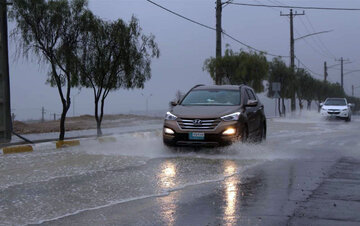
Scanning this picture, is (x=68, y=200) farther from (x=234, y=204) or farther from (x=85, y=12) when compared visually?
(x=85, y=12)

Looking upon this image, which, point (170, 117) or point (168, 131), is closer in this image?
point (168, 131)

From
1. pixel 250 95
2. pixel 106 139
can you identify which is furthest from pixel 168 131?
pixel 106 139

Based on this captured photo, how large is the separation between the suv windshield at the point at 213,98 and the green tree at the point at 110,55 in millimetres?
4737

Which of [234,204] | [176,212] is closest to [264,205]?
[234,204]

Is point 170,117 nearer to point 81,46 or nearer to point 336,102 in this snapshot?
point 81,46

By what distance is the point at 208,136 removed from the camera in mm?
9562

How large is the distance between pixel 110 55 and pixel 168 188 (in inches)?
374

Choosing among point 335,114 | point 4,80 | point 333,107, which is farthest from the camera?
point 333,107

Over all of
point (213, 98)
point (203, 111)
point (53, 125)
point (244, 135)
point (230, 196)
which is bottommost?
point (230, 196)

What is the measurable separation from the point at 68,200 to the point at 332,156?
6.37m

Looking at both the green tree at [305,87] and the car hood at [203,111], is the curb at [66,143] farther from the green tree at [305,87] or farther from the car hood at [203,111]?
the green tree at [305,87]

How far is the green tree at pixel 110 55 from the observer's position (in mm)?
14712

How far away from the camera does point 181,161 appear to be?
29.5 feet

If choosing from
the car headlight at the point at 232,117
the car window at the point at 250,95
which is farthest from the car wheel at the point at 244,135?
the car window at the point at 250,95
